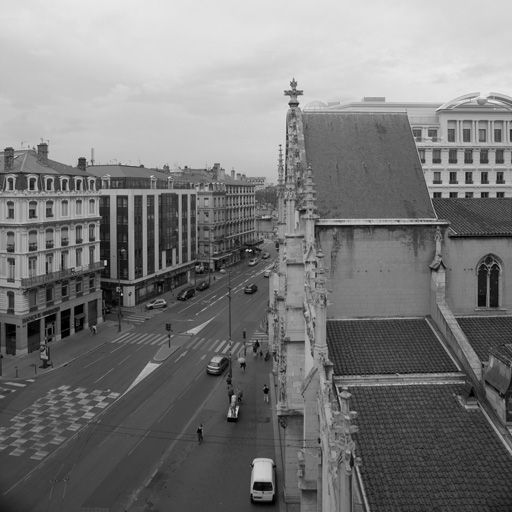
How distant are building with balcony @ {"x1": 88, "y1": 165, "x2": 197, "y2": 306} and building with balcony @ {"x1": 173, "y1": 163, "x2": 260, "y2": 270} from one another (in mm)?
18511

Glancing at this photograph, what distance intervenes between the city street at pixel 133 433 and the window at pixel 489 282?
16988mm

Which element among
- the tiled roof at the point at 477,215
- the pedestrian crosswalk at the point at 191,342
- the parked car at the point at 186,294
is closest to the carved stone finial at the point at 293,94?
the tiled roof at the point at 477,215

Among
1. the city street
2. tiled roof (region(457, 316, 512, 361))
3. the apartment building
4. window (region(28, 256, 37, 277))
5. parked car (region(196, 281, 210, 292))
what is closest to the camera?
tiled roof (region(457, 316, 512, 361))

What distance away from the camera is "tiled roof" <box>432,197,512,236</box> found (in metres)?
26.6

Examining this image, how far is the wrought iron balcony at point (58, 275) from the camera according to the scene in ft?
181

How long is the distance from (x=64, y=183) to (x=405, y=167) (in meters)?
44.9

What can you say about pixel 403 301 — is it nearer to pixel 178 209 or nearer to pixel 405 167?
pixel 405 167

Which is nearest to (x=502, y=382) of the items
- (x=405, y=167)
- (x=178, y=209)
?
(x=405, y=167)

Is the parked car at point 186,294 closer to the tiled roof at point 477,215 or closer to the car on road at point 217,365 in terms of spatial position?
the car on road at point 217,365

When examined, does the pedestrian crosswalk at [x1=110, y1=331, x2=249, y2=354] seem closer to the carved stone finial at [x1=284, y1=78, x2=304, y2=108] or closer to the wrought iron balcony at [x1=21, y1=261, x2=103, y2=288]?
the wrought iron balcony at [x1=21, y1=261, x2=103, y2=288]

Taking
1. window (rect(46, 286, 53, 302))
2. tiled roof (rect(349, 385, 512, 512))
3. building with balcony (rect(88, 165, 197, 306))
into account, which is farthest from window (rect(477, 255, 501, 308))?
building with balcony (rect(88, 165, 197, 306))

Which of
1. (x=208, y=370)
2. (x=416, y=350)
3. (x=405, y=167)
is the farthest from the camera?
(x=208, y=370)

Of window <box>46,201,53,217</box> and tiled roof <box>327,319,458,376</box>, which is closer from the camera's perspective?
tiled roof <box>327,319,458,376</box>

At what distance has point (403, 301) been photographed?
2600 centimetres
